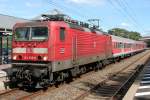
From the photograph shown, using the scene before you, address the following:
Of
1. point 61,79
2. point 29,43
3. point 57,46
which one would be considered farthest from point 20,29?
point 61,79

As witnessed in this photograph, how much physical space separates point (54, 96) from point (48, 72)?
128 centimetres

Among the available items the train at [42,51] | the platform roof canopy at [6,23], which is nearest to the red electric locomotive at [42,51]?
the train at [42,51]

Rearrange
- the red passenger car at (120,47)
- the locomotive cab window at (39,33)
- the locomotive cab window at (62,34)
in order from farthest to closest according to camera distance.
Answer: the red passenger car at (120,47) → the locomotive cab window at (62,34) → the locomotive cab window at (39,33)

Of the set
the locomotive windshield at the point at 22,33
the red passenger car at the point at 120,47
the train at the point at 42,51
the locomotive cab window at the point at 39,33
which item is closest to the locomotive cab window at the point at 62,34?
the train at the point at 42,51

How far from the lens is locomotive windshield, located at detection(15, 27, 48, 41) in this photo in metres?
14.5

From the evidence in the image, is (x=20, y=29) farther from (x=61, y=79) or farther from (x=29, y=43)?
(x=61, y=79)

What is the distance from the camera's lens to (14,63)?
14.8 m

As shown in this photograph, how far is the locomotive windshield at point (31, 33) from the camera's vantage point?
14516mm

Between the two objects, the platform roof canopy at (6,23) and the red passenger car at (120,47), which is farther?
the red passenger car at (120,47)

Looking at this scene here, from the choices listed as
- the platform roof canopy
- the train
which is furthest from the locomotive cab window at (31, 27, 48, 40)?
the platform roof canopy

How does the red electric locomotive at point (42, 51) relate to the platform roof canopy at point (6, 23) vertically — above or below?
below

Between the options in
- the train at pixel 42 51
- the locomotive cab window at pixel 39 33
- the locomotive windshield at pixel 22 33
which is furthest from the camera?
the locomotive windshield at pixel 22 33

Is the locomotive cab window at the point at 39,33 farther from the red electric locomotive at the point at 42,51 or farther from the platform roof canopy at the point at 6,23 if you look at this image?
the platform roof canopy at the point at 6,23

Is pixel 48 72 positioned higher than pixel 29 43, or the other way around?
pixel 29 43
